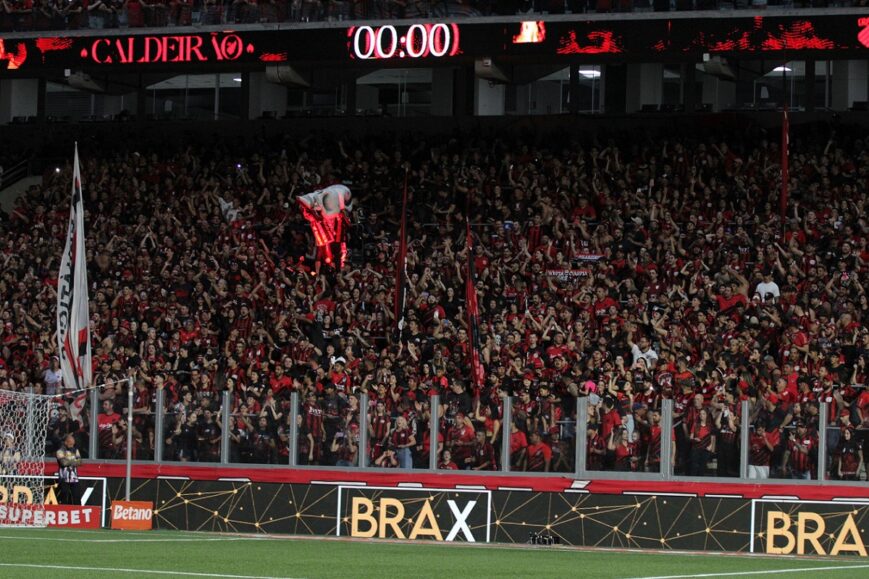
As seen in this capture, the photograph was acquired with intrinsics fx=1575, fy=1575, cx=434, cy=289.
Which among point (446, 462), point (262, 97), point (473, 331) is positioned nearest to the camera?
point (446, 462)

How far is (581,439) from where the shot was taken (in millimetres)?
23156

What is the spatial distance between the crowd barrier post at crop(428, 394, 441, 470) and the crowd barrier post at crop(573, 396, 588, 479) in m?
2.18

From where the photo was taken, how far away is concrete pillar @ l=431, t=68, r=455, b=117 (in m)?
39.1

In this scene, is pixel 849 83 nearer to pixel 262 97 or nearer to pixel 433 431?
pixel 262 97

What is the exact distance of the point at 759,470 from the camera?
22.2m

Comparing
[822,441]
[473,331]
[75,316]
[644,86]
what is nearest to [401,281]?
[473,331]

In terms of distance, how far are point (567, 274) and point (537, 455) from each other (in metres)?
6.16

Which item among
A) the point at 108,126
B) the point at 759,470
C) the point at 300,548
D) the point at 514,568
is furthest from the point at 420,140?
the point at 514,568

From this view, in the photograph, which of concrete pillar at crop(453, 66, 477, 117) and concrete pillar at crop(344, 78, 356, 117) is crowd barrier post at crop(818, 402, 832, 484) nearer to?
concrete pillar at crop(453, 66, 477, 117)

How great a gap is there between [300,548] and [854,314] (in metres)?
10.7

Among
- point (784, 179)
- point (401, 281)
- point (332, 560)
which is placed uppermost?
point (784, 179)

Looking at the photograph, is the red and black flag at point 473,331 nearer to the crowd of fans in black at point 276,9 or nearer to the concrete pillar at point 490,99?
the crowd of fans in black at point 276,9

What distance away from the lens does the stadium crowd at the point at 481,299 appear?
23562 mm

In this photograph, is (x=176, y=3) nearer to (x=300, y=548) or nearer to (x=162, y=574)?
(x=300, y=548)
